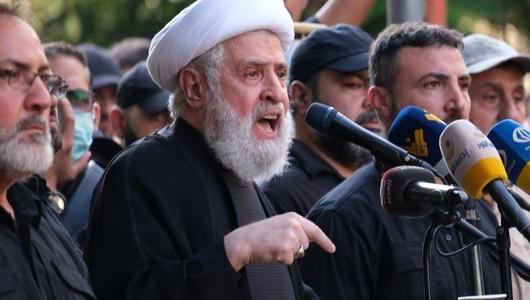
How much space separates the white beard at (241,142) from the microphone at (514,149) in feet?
2.91

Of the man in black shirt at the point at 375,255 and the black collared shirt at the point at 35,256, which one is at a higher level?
the black collared shirt at the point at 35,256

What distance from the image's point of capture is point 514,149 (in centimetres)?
509

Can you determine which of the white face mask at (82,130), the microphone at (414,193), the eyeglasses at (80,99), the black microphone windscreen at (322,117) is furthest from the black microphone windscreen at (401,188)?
the eyeglasses at (80,99)

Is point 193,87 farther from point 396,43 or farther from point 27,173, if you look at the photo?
point 396,43

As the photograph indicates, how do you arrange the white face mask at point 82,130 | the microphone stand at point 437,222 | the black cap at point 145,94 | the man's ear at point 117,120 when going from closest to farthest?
the microphone stand at point 437,222 → the white face mask at point 82,130 → the black cap at point 145,94 → the man's ear at point 117,120

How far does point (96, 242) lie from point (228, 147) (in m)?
0.65

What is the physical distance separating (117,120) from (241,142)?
3683 millimetres

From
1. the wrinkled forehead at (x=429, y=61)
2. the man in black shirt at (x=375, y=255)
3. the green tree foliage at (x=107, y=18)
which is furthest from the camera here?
the green tree foliage at (x=107, y=18)

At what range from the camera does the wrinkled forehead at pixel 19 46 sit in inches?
206

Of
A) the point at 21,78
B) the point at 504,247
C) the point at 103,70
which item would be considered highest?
the point at 21,78

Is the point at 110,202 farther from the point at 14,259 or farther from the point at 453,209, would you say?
the point at 453,209

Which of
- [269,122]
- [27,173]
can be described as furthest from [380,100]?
[27,173]

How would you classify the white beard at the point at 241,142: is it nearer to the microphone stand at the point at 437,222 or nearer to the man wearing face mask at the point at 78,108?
the microphone stand at the point at 437,222

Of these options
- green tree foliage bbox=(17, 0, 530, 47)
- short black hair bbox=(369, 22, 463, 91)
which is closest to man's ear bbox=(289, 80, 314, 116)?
short black hair bbox=(369, 22, 463, 91)
